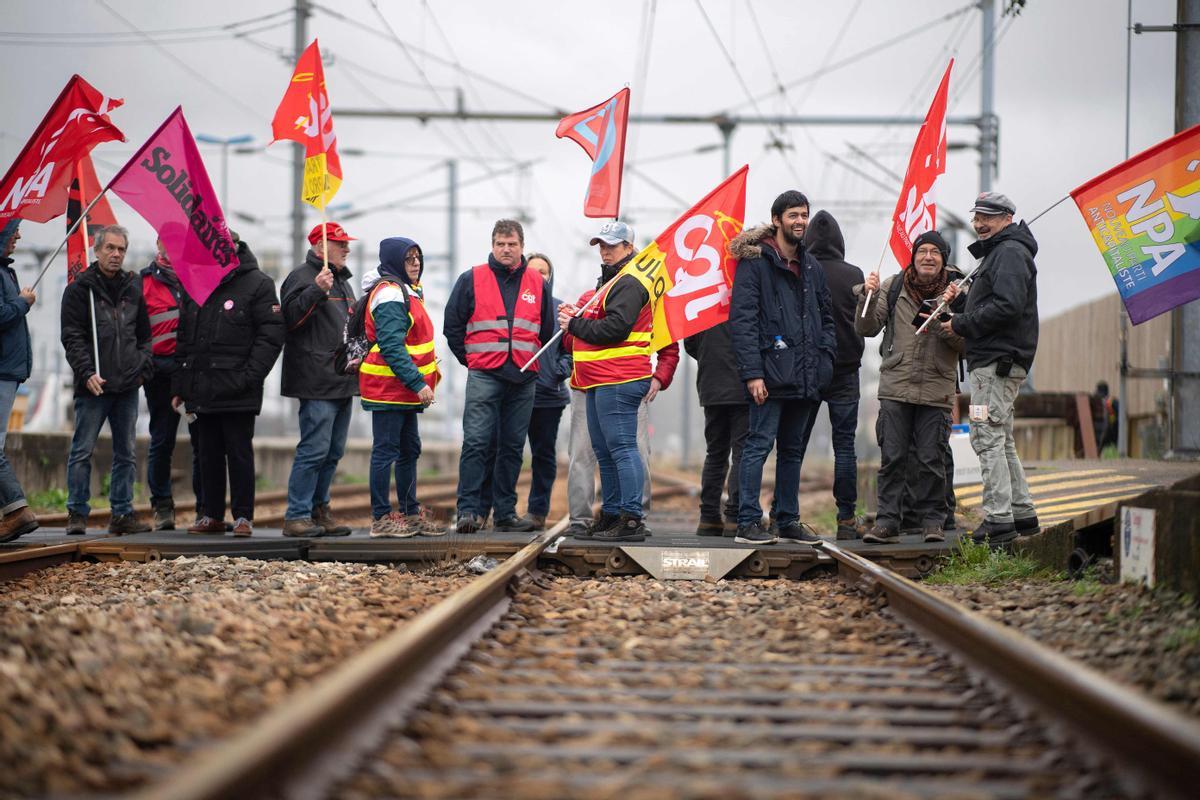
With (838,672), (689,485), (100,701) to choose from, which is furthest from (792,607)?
(689,485)

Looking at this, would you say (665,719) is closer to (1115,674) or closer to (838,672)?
(838,672)

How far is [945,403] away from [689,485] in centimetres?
1379

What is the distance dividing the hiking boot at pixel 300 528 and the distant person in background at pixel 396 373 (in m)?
0.44

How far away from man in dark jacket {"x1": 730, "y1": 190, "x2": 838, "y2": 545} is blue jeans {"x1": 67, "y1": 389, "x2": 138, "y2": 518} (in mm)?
4296

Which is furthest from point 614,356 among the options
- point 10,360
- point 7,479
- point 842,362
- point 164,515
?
point 7,479

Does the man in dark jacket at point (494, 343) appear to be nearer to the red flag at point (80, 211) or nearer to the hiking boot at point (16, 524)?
the hiking boot at point (16, 524)

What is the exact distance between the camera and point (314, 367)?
27.0ft

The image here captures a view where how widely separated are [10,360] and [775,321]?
501 cm

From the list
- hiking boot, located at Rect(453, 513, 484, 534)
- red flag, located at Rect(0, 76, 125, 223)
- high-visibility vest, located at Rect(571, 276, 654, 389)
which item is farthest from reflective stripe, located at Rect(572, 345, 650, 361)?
red flag, located at Rect(0, 76, 125, 223)

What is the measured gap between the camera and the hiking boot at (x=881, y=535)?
772cm

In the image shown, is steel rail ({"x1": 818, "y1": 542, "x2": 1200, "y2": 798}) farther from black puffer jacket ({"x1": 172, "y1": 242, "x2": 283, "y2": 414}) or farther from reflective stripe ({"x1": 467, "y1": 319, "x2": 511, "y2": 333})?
black puffer jacket ({"x1": 172, "y1": 242, "x2": 283, "y2": 414})

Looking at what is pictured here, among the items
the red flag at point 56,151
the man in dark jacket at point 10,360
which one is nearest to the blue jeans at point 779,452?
the man in dark jacket at point 10,360

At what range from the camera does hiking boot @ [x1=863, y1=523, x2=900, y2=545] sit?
772 centimetres

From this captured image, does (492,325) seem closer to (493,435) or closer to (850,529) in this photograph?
(493,435)
